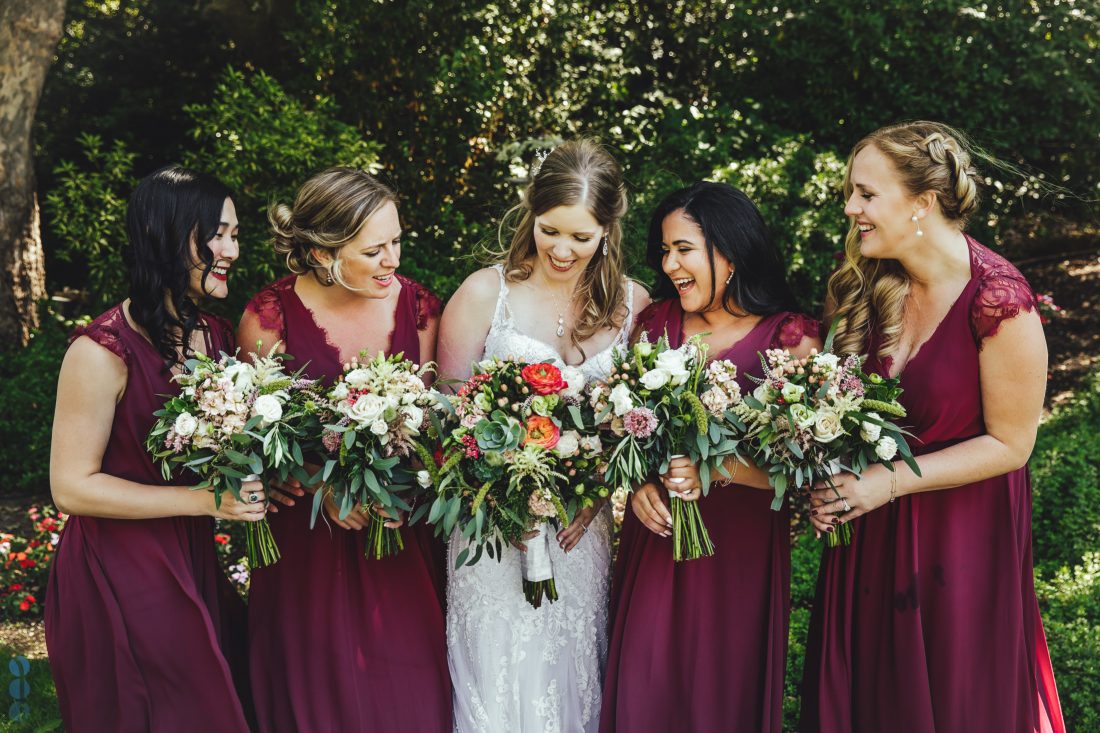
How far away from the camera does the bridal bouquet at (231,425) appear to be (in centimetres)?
324

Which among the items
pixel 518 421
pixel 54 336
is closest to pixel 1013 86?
pixel 518 421

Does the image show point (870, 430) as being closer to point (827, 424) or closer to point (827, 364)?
point (827, 424)

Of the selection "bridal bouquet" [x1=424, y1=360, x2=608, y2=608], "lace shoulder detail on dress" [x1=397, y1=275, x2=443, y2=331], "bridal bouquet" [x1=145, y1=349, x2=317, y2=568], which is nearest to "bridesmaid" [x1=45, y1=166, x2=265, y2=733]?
"bridal bouquet" [x1=145, y1=349, x2=317, y2=568]

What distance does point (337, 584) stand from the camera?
3.81 meters

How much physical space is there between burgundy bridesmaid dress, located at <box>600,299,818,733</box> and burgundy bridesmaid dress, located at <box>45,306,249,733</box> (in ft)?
5.00

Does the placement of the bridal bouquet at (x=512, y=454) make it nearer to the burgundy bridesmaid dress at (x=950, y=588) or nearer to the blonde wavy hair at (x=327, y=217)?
the blonde wavy hair at (x=327, y=217)

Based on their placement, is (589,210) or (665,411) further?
(589,210)

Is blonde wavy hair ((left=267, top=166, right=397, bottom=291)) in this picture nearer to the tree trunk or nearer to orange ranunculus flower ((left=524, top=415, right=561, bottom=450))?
orange ranunculus flower ((left=524, top=415, right=561, bottom=450))

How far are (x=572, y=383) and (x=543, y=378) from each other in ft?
0.51

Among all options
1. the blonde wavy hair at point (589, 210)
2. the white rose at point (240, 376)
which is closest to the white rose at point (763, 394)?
the blonde wavy hair at point (589, 210)

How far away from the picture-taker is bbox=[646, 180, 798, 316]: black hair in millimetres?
3816

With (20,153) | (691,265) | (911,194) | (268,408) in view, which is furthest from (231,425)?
(20,153)

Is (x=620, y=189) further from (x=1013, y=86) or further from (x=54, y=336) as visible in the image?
(x=54, y=336)

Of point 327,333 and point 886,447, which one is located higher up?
point 327,333
